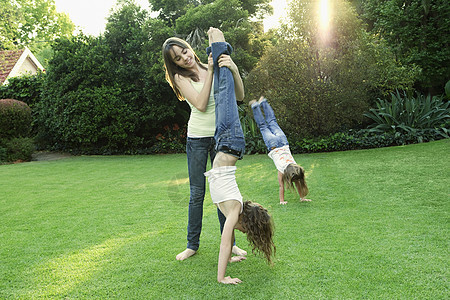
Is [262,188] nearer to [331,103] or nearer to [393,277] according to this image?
[393,277]

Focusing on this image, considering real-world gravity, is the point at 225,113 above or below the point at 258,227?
above

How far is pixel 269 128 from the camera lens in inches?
210

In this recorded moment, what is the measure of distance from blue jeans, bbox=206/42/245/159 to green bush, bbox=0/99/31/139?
10790 millimetres

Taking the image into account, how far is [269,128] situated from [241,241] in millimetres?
2358

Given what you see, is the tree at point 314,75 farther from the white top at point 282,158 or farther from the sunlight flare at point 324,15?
the white top at point 282,158

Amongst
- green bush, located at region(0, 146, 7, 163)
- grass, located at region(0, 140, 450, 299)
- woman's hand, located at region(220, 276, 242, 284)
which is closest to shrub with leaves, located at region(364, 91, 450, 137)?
grass, located at region(0, 140, 450, 299)

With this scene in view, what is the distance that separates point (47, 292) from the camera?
2.41 metres

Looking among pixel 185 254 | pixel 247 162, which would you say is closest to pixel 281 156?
pixel 185 254

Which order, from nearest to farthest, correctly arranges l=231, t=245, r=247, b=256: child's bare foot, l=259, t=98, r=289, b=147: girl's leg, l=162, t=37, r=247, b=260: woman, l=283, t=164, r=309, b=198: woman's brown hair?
l=162, t=37, r=247, b=260: woman < l=231, t=245, r=247, b=256: child's bare foot < l=283, t=164, r=309, b=198: woman's brown hair < l=259, t=98, r=289, b=147: girl's leg

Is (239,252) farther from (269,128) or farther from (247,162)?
(247,162)

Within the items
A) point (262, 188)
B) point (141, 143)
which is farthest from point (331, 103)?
point (141, 143)

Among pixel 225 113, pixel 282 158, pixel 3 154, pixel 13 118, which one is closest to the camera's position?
pixel 225 113

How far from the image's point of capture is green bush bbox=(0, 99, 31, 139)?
11.0 m

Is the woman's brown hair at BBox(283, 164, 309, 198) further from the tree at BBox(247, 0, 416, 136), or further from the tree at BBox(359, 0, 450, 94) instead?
the tree at BBox(359, 0, 450, 94)
